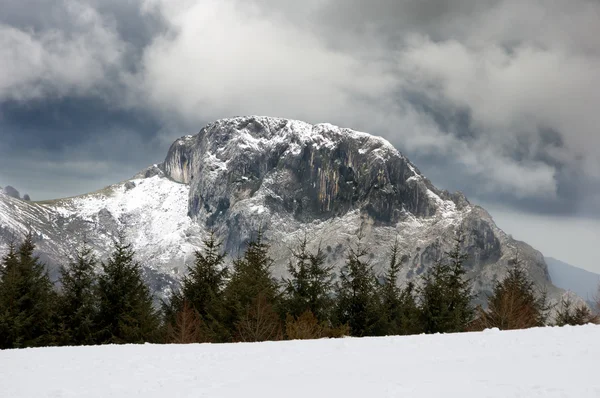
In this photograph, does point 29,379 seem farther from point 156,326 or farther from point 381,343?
point 156,326

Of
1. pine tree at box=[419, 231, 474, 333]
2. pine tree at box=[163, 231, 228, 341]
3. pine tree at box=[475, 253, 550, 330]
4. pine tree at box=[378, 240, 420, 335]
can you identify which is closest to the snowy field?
pine tree at box=[475, 253, 550, 330]

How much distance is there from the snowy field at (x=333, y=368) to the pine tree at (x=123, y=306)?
43.7 feet

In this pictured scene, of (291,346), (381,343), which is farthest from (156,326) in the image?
(381,343)

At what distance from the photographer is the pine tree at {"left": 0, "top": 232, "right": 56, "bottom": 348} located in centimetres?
3183

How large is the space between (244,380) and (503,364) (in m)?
7.95

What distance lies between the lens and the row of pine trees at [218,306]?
3300cm

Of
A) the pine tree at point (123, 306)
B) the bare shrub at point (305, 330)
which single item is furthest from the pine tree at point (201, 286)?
the bare shrub at point (305, 330)

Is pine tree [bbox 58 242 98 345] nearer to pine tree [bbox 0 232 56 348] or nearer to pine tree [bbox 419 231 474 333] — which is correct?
pine tree [bbox 0 232 56 348]

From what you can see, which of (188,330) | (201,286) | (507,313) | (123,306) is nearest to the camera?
(188,330)

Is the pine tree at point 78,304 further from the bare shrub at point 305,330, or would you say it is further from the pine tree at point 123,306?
the bare shrub at point 305,330

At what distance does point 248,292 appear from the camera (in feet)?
116

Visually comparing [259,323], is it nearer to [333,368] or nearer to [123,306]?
[123,306]

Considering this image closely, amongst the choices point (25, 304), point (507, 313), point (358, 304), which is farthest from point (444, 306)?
point (25, 304)

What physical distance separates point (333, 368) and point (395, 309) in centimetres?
2889
